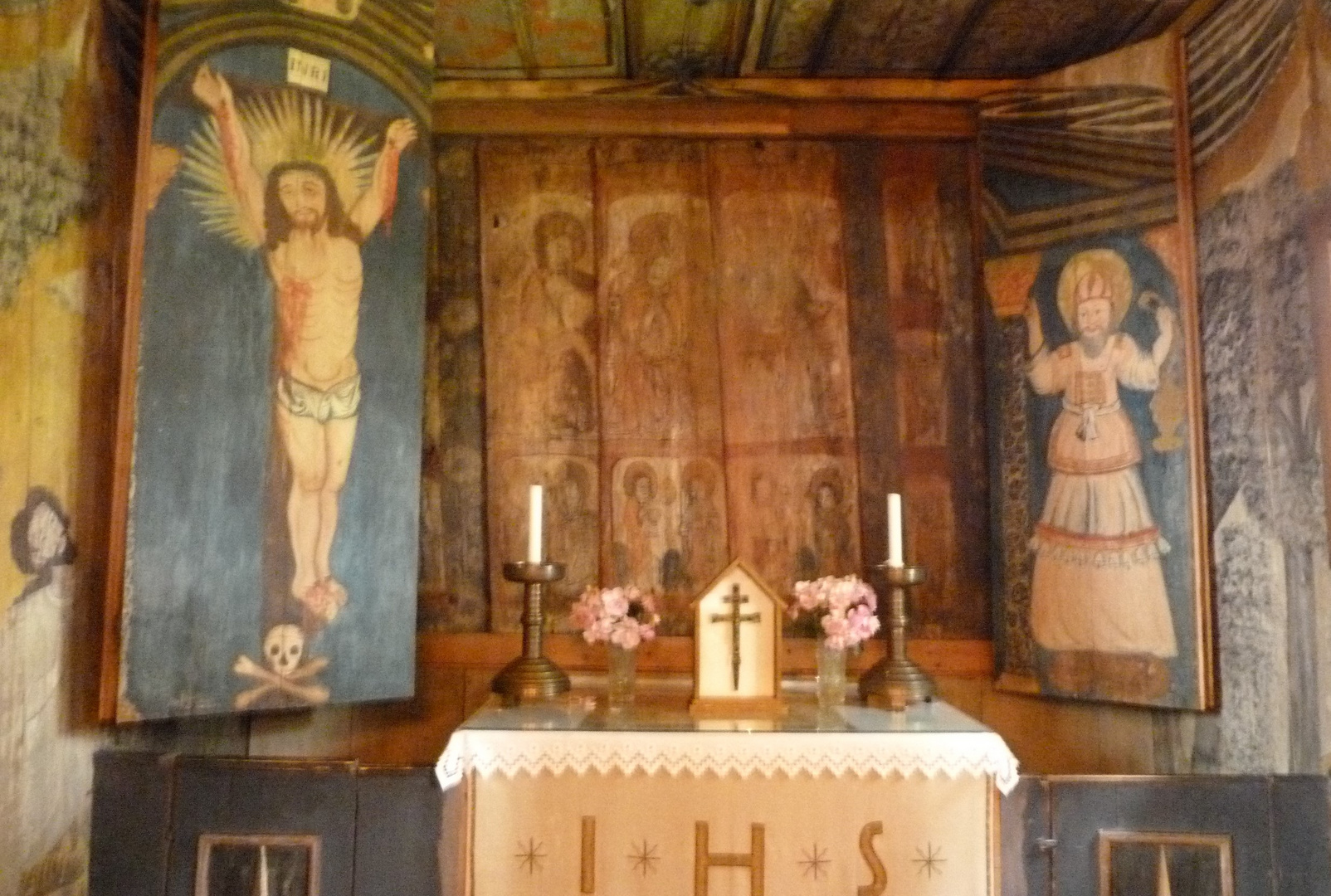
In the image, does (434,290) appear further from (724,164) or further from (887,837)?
(887,837)

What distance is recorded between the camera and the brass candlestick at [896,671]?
9.66 ft

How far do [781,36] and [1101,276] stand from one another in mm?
1217

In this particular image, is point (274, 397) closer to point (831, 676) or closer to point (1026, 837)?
point (831, 676)

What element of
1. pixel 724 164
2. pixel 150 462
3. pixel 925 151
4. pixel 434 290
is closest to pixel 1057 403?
pixel 925 151

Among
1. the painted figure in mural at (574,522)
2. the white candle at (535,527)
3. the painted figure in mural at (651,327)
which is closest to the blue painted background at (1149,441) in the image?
the painted figure in mural at (651,327)

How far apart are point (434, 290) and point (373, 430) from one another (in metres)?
0.72

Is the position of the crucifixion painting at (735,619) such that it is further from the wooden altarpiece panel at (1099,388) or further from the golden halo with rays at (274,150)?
the golden halo with rays at (274,150)

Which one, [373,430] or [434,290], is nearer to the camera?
[373,430]

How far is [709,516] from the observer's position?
11.3 ft

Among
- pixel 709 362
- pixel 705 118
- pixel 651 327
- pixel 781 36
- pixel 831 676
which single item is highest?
pixel 781 36

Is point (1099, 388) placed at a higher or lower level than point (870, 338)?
lower

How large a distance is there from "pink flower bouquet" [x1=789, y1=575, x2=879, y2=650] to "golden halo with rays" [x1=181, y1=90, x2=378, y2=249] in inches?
66.7

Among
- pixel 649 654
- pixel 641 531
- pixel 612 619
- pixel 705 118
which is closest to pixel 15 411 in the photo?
pixel 612 619

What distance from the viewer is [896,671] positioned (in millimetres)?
2990
